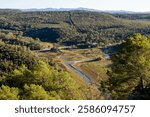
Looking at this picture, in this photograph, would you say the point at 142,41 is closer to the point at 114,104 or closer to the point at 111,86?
the point at 111,86

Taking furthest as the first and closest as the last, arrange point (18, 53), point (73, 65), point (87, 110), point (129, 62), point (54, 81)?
1. point (73, 65)
2. point (18, 53)
3. point (54, 81)
4. point (129, 62)
5. point (87, 110)

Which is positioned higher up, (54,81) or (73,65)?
(54,81)

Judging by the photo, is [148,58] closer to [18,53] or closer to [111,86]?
[111,86]

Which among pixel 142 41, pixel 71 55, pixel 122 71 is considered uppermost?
pixel 142 41

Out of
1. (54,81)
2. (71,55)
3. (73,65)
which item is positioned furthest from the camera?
(71,55)

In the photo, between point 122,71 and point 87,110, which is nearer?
point 87,110

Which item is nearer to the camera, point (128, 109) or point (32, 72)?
point (128, 109)

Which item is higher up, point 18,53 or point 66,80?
point 66,80

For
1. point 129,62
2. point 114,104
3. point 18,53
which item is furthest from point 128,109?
point 18,53

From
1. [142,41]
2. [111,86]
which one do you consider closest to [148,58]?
[142,41]
